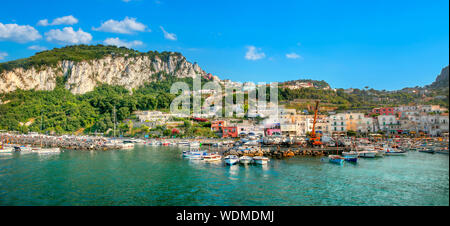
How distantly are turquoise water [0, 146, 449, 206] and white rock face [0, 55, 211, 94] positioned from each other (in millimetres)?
39708

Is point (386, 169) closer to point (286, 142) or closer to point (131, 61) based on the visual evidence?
point (286, 142)

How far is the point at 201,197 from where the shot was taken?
9062 millimetres

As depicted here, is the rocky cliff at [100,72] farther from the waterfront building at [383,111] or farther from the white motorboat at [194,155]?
the waterfront building at [383,111]

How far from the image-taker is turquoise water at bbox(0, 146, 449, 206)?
868 centimetres

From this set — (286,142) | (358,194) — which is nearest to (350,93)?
(286,142)

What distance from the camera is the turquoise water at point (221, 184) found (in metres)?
8.68

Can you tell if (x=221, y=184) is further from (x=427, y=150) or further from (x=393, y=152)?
(x=427, y=150)

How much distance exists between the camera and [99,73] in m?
58.4

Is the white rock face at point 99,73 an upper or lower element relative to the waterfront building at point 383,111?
upper
